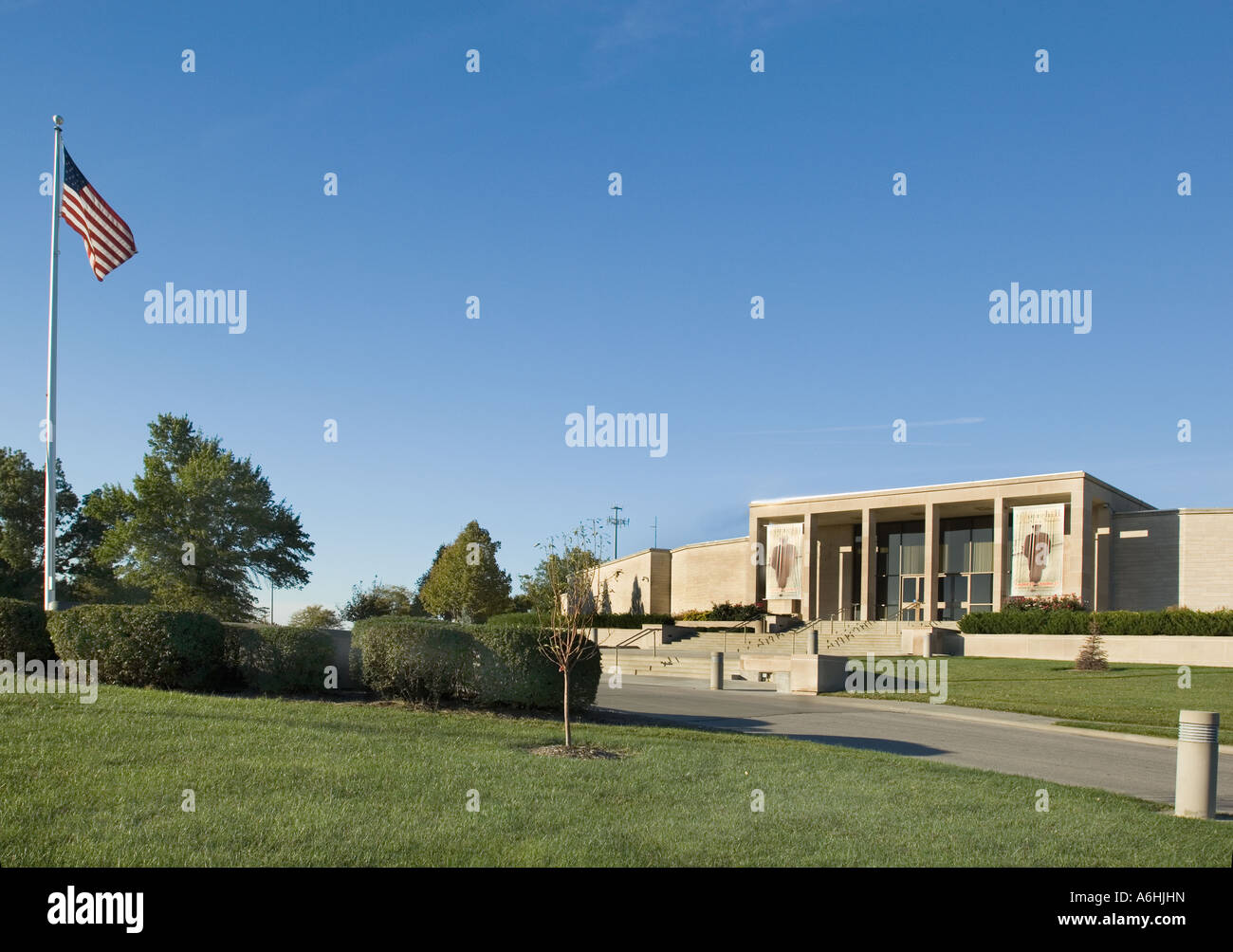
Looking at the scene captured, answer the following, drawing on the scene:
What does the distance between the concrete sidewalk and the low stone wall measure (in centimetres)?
1675

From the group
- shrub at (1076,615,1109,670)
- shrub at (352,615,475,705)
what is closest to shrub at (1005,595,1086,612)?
shrub at (1076,615,1109,670)

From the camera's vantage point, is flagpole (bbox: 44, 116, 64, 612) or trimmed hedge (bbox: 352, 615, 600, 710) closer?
trimmed hedge (bbox: 352, 615, 600, 710)

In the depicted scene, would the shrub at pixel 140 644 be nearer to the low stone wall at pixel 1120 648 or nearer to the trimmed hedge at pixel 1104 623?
the low stone wall at pixel 1120 648

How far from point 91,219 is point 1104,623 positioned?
1367 inches

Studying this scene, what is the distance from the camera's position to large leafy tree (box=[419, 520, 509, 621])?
63.1 metres

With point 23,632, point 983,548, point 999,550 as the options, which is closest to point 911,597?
point 983,548

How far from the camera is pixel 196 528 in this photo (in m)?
46.8

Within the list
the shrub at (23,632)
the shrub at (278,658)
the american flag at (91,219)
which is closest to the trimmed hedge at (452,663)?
the shrub at (278,658)

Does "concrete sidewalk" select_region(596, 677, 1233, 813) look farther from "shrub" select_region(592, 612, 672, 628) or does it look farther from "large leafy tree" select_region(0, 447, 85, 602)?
"large leafy tree" select_region(0, 447, 85, 602)

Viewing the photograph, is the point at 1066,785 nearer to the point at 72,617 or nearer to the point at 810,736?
the point at 810,736

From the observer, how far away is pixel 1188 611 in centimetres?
3497
